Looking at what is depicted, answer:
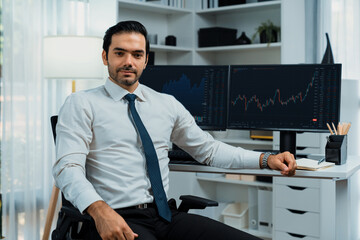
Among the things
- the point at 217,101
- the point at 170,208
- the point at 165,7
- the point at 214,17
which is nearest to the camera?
the point at 170,208

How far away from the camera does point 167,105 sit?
7.20ft

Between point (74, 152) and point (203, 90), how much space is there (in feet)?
3.44

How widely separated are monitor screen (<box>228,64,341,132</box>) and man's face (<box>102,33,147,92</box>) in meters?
0.80

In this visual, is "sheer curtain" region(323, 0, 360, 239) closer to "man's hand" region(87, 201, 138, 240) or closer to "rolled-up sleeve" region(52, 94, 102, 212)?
"rolled-up sleeve" region(52, 94, 102, 212)

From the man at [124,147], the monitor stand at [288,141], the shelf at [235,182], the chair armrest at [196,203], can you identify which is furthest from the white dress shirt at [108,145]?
the shelf at [235,182]

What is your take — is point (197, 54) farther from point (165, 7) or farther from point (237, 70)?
point (237, 70)

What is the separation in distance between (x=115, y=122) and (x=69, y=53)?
1217 mm

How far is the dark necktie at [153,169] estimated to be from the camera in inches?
78.5

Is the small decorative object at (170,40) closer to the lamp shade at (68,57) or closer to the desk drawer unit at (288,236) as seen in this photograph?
the lamp shade at (68,57)

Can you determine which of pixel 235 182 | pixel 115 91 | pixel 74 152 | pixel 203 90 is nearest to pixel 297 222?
pixel 235 182

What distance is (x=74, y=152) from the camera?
1.83 meters

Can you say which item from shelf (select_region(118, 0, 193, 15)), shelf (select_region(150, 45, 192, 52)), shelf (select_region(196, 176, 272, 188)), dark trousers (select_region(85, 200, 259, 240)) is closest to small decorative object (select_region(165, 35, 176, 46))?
shelf (select_region(150, 45, 192, 52))

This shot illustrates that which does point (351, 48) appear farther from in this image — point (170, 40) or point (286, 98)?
point (170, 40)

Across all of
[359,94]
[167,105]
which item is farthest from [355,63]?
[167,105]
